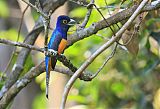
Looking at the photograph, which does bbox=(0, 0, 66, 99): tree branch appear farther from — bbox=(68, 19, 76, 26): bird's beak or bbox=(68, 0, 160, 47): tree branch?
bbox=(68, 19, 76, 26): bird's beak

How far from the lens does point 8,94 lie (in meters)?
2.60

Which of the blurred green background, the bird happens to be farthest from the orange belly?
the blurred green background

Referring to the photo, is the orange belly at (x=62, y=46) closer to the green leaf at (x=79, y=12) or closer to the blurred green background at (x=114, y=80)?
the blurred green background at (x=114, y=80)

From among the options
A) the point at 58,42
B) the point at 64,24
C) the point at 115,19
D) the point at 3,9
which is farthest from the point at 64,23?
the point at 3,9

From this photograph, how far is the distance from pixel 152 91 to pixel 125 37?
1725 mm

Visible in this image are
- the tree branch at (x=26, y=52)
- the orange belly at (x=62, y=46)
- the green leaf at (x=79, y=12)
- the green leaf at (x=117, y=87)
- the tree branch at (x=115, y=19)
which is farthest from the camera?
the green leaf at (x=117, y=87)

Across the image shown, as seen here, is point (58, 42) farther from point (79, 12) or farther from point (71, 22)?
point (79, 12)

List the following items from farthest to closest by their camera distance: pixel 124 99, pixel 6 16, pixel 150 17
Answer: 1. pixel 6 16
2. pixel 124 99
3. pixel 150 17

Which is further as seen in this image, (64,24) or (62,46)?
(64,24)

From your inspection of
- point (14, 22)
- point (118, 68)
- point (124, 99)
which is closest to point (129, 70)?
point (118, 68)

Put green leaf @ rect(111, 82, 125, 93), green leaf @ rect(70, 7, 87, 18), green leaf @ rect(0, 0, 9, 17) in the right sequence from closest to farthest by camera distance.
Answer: green leaf @ rect(70, 7, 87, 18) < green leaf @ rect(111, 82, 125, 93) < green leaf @ rect(0, 0, 9, 17)

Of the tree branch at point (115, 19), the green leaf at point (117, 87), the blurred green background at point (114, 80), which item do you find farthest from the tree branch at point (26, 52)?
the green leaf at point (117, 87)

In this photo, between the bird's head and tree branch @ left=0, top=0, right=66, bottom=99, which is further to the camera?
tree branch @ left=0, top=0, right=66, bottom=99

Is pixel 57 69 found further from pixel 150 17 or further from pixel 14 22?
pixel 14 22
